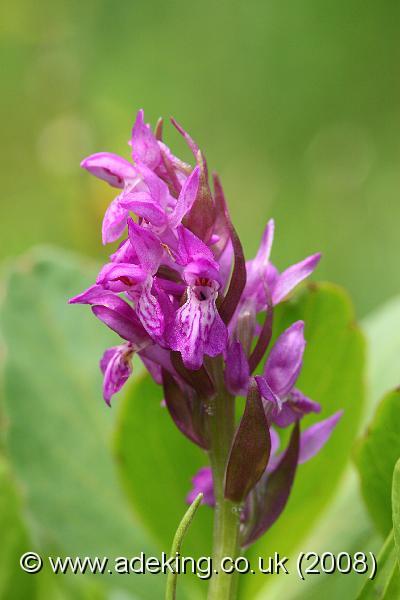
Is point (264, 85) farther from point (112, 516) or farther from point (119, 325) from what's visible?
point (119, 325)

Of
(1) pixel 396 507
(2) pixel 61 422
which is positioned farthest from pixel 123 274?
(2) pixel 61 422

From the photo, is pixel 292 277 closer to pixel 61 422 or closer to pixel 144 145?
pixel 144 145

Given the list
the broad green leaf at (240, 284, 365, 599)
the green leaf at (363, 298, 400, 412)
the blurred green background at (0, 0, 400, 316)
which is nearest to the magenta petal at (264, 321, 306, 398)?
the broad green leaf at (240, 284, 365, 599)

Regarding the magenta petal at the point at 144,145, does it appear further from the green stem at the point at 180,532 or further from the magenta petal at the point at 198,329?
the green stem at the point at 180,532

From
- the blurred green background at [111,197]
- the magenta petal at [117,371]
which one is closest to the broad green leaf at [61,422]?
the blurred green background at [111,197]

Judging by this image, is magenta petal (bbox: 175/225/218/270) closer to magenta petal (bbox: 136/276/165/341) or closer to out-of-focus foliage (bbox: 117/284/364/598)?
magenta petal (bbox: 136/276/165/341)

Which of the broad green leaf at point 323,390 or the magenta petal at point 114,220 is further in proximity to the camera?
the broad green leaf at point 323,390
